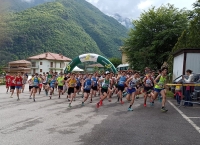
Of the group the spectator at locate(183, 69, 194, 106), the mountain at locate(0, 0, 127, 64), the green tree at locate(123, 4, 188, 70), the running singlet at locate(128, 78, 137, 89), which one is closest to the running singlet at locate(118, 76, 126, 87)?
the running singlet at locate(128, 78, 137, 89)

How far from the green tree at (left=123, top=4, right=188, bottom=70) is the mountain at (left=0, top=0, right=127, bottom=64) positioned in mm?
48707

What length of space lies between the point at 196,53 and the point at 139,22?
17613 mm

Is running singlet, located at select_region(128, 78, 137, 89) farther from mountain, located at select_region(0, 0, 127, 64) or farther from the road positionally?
mountain, located at select_region(0, 0, 127, 64)

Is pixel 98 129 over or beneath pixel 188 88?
beneath

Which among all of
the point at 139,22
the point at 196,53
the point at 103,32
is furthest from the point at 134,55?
the point at 103,32

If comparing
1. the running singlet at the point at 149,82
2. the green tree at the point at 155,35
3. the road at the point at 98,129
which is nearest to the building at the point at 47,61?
the green tree at the point at 155,35

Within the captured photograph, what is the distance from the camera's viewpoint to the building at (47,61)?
290 feet

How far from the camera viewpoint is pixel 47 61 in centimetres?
9062

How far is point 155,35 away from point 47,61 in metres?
63.4

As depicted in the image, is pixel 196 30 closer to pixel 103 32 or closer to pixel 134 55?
pixel 134 55

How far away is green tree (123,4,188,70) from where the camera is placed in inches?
1238

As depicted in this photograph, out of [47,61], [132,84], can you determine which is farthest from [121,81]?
[47,61]

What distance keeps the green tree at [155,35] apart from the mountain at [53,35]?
4871 centimetres

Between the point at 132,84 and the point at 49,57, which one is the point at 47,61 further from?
the point at 132,84
